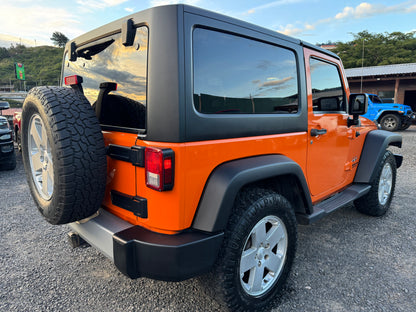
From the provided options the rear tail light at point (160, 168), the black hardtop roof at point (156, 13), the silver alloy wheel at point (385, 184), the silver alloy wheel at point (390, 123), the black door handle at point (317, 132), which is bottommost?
the silver alloy wheel at point (385, 184)

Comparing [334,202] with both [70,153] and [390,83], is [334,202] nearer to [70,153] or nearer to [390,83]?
[70,153]

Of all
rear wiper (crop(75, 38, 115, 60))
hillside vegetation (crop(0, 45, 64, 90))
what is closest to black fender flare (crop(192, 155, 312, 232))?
rear wiper (crop(75, 38, 115, 60))

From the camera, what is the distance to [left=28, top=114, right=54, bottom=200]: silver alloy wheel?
77.9 inches

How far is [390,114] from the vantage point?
13734mm

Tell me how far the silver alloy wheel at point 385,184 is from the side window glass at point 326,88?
1.18 metres

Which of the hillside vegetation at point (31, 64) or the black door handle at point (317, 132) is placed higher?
the hillside vegetation at point (31, 64)

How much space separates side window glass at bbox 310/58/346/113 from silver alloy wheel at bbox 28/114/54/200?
220 cm

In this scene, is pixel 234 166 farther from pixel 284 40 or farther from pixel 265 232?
pixel 284 40

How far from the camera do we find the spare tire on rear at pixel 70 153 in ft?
5.51

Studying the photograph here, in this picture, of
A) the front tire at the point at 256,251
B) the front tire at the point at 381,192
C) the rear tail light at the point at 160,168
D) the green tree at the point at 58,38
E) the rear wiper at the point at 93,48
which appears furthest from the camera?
the green tree at the point at 58,38

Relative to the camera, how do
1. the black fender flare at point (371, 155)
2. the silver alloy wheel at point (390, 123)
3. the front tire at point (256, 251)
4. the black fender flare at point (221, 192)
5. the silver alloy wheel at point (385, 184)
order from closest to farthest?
the black fender flare at point (221, 192) → the front tire at point (256, 251) → the black fender flare at point (371, 155) → the silver alloy wheel at point (385, 184) → the silver alloy wheel at point (390, 123)

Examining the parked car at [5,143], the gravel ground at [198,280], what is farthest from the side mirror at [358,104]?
the parked car at [5,143]

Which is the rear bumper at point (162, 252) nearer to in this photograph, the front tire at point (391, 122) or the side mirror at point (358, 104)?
the side mirror at point (358, 104)

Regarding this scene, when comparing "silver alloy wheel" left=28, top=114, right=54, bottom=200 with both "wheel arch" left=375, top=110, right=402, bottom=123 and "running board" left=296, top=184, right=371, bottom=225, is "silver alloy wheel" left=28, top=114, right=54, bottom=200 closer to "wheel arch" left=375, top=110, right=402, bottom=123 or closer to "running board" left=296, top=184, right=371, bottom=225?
"running board" left=296, top=184, right=371, bottom=225
